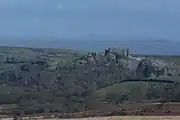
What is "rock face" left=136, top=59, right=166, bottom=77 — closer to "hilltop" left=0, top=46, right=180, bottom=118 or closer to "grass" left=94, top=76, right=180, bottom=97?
"hilltop" left=0, top=46, right=180, bottom=118

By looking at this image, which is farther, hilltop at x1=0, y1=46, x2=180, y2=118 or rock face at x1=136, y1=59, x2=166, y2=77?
rock face at x1=136, y1=59, x2=166, y2=77

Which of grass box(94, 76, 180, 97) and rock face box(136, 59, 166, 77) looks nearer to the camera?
grass box(94, 76, 180, 97)

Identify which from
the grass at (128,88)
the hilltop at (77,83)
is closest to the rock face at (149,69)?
the hilltop at (77,83)

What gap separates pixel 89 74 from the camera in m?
83.6

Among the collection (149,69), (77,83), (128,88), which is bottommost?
(128,88)

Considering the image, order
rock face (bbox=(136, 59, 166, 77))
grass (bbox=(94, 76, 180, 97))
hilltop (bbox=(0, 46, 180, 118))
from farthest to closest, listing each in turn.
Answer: rock face (bbox=(136, 59, 166, 77)), grass (bbox=(94, 76, 180, 97)), hilltop (bbox=(0, 46, 180, 118))

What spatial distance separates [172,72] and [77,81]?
2129 centimetres

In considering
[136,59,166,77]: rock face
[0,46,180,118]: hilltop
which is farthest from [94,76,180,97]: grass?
[136,59,166,77]: rock face

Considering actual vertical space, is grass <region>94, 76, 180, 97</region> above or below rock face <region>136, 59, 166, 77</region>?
below

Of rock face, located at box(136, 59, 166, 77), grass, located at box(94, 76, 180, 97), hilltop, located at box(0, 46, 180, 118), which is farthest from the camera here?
rock face, located at box(136, 59, 166, 77)

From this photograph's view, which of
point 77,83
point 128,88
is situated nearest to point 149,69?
point 128,88

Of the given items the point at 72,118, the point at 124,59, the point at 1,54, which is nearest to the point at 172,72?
the point at 124,59

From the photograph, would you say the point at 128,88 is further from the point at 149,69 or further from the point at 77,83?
the point at 149,69

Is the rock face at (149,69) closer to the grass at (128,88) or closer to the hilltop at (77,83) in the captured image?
the hilltop at (77,83)
